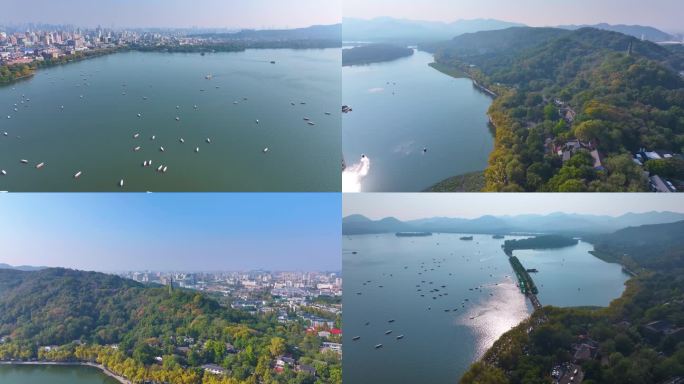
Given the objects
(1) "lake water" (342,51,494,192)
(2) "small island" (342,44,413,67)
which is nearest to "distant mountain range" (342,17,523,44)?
(2) "small island" (342,44,413,67)

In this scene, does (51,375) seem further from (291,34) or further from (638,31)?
(638,31)

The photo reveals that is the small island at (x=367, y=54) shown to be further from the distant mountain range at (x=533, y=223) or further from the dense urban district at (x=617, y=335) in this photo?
the dense urban district at (x=617, y=335)

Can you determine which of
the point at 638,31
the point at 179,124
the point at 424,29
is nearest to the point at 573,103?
the point at 638,31

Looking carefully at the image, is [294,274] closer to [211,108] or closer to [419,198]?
[419,198]

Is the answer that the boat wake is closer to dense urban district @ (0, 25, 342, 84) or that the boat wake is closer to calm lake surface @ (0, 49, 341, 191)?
calm lake surface @ (0, 49, 341, 191)

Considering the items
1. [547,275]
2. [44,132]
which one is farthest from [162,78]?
[547,275]

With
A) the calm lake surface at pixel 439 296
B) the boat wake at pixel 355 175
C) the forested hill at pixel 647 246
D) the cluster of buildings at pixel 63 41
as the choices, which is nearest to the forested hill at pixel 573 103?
the forested hill at pixel 647 246
